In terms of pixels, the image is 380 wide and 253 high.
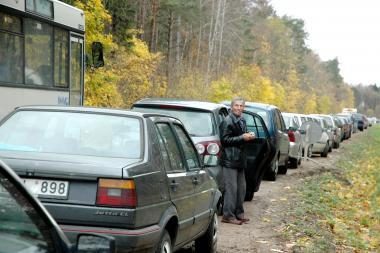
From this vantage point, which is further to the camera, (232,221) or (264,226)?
(264,226)

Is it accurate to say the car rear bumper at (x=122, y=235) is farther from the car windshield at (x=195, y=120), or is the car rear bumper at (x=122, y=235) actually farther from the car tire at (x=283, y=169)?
the car tire at (x=283, y=169)

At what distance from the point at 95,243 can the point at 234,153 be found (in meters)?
7.31

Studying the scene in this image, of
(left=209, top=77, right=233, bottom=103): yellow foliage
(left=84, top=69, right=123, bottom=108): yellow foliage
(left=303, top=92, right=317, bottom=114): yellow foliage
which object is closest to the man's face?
(left=84, top=69, right=123, bottom=108): yellow foliage

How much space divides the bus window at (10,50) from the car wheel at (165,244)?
5642mm

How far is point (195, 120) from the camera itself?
10555 mm

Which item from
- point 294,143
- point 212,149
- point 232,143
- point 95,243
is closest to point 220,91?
point 294,143

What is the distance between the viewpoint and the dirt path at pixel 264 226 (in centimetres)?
938

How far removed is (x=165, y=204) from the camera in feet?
19.7

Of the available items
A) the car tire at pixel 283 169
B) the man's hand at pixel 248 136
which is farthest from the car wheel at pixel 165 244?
the car tire at pixel 283 169

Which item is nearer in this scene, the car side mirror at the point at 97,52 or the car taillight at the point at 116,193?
the car taillight at the point at 116,193

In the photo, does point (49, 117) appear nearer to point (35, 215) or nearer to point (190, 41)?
point (35, 215)

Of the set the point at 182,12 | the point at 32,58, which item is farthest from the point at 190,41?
the point at 32,58

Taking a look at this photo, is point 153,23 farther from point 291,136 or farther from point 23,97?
point 23,97

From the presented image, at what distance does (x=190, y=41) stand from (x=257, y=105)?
47946 mm
